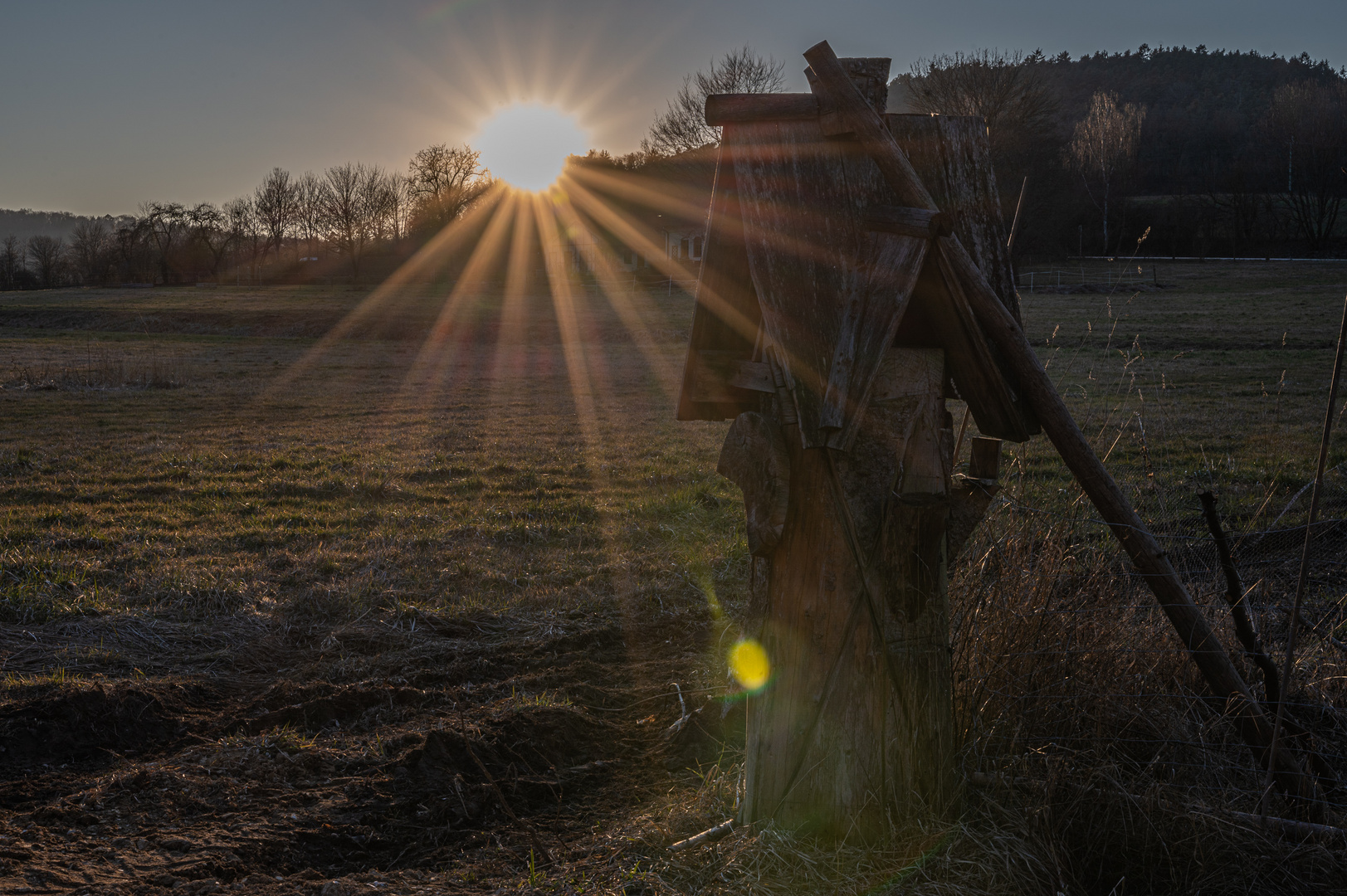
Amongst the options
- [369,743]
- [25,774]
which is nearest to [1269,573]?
[369,743]

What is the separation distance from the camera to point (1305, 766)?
2.96m

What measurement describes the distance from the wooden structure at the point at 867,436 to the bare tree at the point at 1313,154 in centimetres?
6192

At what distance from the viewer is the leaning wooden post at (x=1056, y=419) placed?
8.75 feet

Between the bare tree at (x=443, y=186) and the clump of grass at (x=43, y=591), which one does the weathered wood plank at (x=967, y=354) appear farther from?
the bare tree at (x=443, y=186)

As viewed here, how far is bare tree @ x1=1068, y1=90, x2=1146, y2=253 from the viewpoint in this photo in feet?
193

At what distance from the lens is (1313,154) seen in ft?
196

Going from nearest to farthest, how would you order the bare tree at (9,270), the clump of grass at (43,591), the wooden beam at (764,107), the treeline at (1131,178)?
the wooden beam at (764,107), the clump of grass at (43,591), the treeline at (1131,178), the bare tree at (9,270)

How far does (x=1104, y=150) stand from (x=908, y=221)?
217 ft

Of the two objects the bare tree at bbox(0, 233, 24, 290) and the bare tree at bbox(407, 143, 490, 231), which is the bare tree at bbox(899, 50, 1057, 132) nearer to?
the bare tree at bbox(407, 143, 490, 231)

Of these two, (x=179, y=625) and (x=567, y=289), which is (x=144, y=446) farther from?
(x=567, y=289)

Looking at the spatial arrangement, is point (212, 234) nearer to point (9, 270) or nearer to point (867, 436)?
point (9, 270)

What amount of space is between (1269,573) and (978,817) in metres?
3.70

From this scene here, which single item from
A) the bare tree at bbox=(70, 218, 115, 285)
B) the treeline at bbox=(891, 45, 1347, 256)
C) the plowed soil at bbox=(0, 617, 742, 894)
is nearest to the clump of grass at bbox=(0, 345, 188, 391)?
the plowed soil at bbox=(0, 617, 742, 894)

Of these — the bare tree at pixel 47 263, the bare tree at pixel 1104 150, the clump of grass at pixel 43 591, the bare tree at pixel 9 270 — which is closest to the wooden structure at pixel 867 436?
the clump of grass at pixel 43 591
